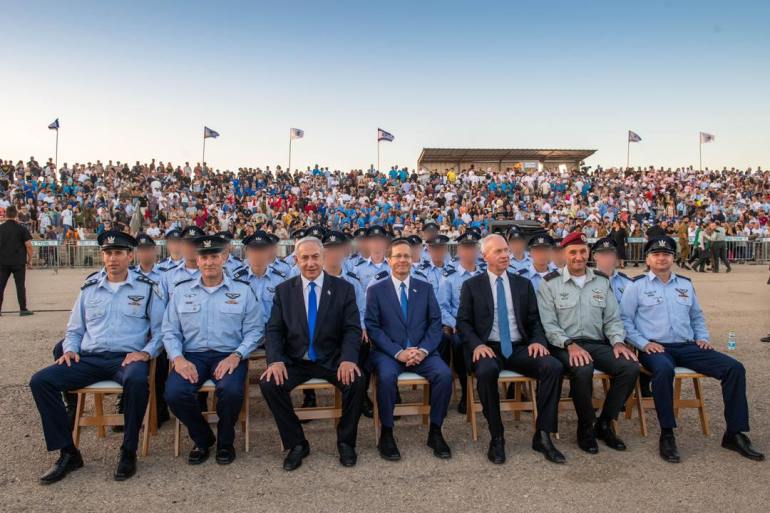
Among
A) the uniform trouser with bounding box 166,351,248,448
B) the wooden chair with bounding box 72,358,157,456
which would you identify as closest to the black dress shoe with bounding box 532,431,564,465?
the uniform trouser with bounding box 166,351,248,448

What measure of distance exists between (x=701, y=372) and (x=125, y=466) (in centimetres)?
446

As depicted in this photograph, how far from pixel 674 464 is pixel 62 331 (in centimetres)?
830

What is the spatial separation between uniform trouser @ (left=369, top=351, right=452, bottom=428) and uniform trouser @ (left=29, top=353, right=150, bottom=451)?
1.77 meters

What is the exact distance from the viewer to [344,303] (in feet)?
14.7

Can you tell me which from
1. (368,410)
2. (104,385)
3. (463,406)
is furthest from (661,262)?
(104,385)

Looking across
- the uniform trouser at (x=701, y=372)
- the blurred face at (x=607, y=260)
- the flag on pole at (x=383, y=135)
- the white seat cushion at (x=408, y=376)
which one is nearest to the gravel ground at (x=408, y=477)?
the uniform trouser at (x=701, y=372)

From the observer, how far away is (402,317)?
4.68 meters

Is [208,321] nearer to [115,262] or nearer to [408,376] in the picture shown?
[115,262]

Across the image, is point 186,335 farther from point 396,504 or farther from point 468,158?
point 468,158

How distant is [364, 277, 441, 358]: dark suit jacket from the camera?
4.63 m

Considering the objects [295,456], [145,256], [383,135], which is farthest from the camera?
[383,135]

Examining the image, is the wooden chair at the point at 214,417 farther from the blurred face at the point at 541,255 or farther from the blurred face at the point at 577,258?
the blurred face at the point at 541,255

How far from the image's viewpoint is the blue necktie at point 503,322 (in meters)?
4.52

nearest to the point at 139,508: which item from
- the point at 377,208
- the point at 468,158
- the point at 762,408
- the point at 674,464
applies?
the point at 674,464
